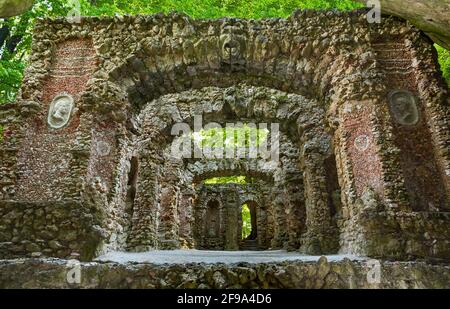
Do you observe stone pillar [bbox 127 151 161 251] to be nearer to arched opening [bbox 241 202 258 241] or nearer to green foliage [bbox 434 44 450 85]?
green foliage [bbox 434 44 450 85]

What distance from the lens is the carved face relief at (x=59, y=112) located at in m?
5.41

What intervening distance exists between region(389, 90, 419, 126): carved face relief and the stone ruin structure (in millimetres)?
23

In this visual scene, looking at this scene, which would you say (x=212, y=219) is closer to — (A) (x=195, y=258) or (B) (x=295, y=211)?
(B) (x=295, y=211)

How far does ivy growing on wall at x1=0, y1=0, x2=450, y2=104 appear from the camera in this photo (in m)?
7.72

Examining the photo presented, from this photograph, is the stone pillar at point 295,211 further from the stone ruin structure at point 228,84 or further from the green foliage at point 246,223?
the green foliage at point 246,223

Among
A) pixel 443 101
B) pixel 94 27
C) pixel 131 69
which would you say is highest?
pixel 94 27

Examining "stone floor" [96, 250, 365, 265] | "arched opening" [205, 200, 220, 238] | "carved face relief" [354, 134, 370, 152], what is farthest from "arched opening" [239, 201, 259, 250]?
"carved face relief" [354, 134, 370, 152]

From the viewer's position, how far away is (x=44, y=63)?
579 cm

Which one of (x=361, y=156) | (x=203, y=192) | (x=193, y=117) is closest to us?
(x=361, y=156)

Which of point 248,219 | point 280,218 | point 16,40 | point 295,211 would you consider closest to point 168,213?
point 280,218

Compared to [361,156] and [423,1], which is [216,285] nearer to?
[361,156]

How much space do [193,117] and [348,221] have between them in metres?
5.05
